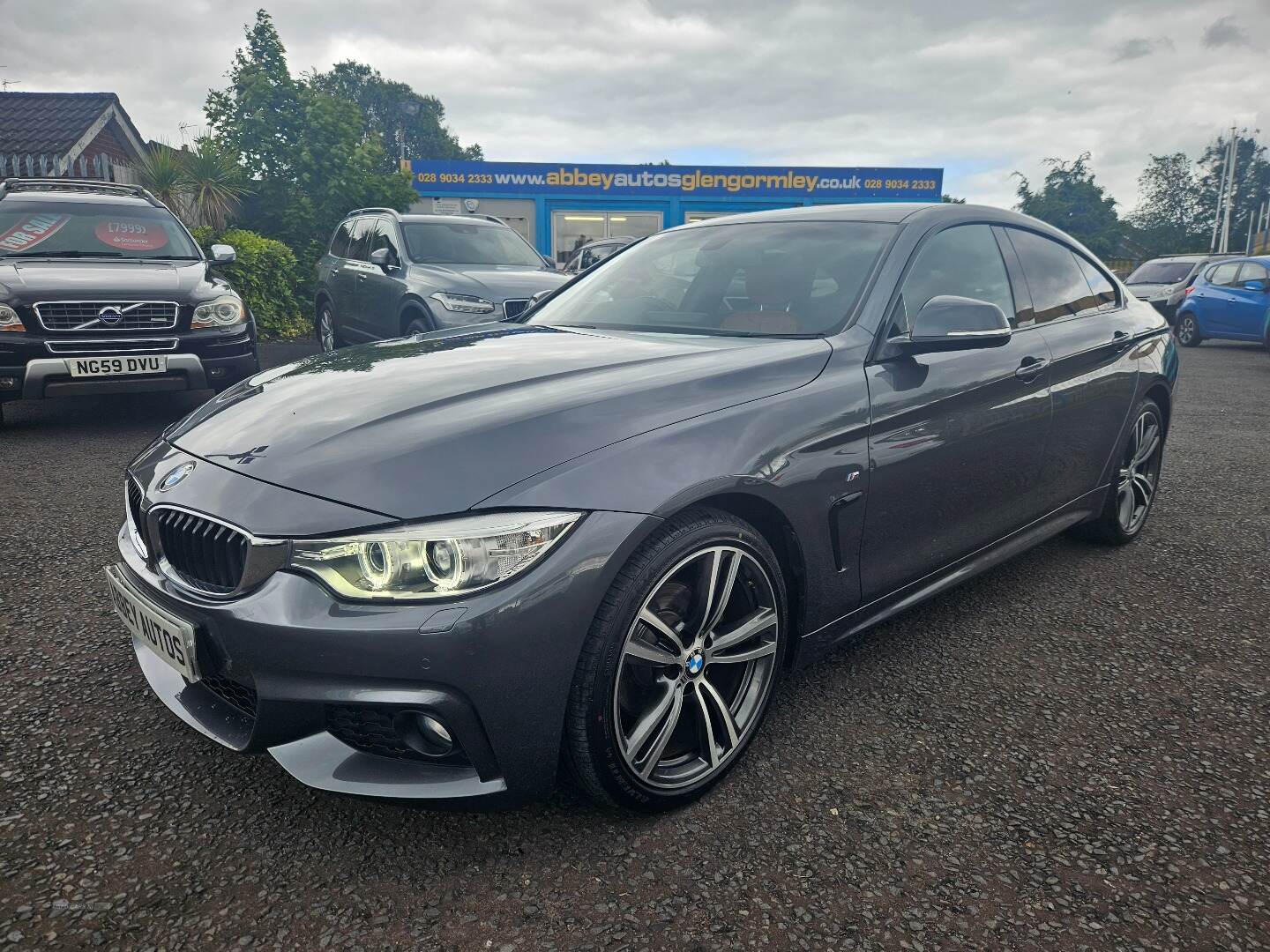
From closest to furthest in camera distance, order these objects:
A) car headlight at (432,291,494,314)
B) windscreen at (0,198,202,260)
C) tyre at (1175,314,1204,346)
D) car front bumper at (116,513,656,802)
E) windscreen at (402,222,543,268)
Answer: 1. car front bumper at (116,513,656,802)
2. windscreen at (0,198,202,260)
3. car headlight at (432,291,494,314)
4. windscreen at (402,222,543,268)
5. tyre at (1175,314,1204,346)

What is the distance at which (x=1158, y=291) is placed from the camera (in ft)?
54.1

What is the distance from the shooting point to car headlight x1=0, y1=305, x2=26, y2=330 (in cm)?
562

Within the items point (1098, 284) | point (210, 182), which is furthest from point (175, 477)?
point (210, 182)

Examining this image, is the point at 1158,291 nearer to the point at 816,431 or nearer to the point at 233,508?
the point at 816,431

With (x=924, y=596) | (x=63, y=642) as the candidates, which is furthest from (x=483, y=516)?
(x=63, y=642)

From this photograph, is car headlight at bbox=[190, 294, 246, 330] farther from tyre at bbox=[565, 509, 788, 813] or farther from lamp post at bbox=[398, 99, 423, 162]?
lamp post at bbox=[398, 99, 423, 162]

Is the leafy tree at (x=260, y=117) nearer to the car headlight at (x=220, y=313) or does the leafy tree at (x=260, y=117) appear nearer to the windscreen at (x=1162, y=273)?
the car headlight at (x=220, y=313)

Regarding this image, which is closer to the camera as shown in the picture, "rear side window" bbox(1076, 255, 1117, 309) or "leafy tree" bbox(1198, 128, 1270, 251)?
"rear side window" bbox(1076, 255, 1117, 309)

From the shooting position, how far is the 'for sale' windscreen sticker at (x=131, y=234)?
6.91 metres

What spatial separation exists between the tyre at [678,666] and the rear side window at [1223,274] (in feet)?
51.6

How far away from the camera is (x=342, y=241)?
1016 cm

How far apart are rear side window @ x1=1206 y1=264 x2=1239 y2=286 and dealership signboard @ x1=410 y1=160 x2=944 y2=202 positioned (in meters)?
14.9

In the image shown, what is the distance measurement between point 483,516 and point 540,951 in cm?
85

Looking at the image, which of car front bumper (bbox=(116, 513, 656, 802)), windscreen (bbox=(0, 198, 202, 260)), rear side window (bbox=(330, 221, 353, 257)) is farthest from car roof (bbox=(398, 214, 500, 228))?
car front bumper (bbox=(116, 513, 656, 802))
